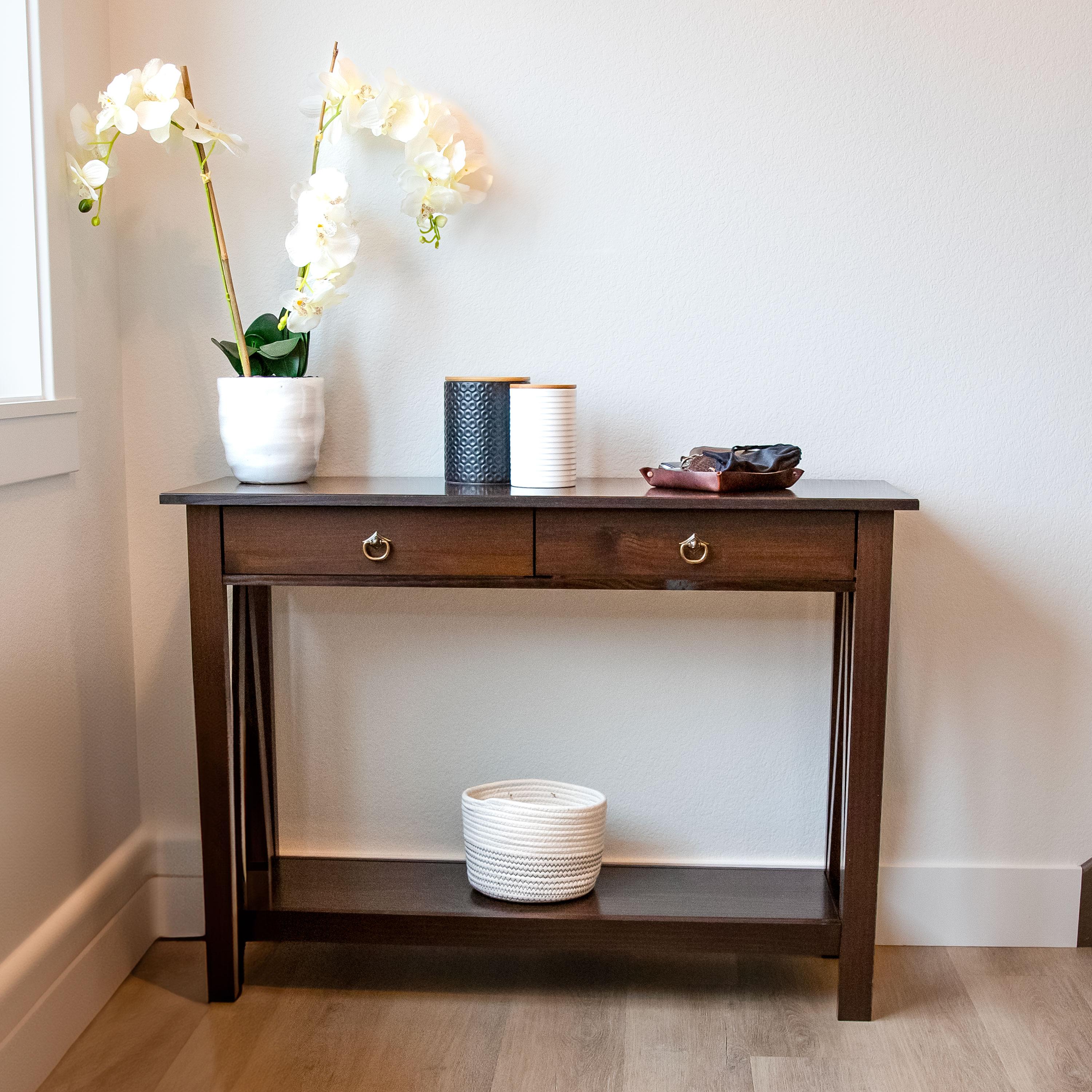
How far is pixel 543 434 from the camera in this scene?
1.77m

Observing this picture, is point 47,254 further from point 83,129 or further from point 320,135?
point 320,135

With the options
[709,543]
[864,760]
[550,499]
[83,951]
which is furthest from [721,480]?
[83,951]

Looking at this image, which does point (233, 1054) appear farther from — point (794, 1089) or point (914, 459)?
point (914, 459)

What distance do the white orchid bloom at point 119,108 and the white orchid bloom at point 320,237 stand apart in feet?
0.88

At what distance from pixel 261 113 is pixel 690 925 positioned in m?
1.52

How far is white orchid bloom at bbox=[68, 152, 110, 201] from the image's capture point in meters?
1.72

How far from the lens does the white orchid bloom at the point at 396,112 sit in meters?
1.82

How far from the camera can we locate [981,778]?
205cm

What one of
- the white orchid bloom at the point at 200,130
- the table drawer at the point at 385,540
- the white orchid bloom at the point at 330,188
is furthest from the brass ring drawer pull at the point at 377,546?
the white orchid bloom at the point at 200,130

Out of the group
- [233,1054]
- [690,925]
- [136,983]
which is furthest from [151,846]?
[690,925]

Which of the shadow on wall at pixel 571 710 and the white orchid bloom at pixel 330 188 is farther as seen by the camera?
the shadow on wall at pixel 571 710

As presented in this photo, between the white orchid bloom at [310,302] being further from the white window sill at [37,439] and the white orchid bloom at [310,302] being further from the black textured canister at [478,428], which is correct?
the white window sill at [37,439]

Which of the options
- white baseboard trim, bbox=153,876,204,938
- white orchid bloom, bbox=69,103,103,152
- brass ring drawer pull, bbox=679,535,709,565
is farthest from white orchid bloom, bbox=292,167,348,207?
white baseboard trim, bbox=153,876,204,938

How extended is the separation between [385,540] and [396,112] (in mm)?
703
